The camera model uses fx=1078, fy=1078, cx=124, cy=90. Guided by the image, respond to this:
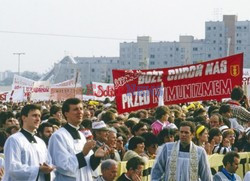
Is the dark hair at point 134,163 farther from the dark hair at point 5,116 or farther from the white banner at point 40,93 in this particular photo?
the white banner at point 40,93

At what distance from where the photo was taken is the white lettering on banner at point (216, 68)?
70.9ft

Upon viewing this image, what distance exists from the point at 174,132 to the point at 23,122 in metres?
4.74

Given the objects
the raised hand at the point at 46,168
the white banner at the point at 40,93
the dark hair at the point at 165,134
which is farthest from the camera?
the white banner at the point at 40,93

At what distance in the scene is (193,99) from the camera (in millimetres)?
21469

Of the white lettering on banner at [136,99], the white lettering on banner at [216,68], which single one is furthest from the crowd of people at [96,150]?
the white lettering on banner at [216,68]

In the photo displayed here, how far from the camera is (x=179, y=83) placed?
859 inches

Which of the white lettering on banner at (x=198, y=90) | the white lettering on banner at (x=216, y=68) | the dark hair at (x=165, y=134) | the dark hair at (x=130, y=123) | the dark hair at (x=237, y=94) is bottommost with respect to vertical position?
the dark hair at (x=165, y=134)

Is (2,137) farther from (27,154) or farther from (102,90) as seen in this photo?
(102,90)

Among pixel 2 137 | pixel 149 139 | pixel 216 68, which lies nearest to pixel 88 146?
pixel 2 137

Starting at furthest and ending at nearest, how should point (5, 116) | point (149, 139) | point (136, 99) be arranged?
point (136, 99) → point (5, 116) → point (149, 139)

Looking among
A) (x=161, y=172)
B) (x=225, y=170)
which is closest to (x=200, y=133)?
(x=225, y=170)

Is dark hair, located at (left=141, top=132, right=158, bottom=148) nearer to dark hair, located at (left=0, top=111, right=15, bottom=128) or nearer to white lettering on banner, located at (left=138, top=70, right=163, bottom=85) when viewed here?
dark hair, located at (left=0, top=111, right=15, bottom=128)

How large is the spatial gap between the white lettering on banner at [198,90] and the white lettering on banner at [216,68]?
275 millimetres

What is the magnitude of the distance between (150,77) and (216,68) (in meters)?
1.37
